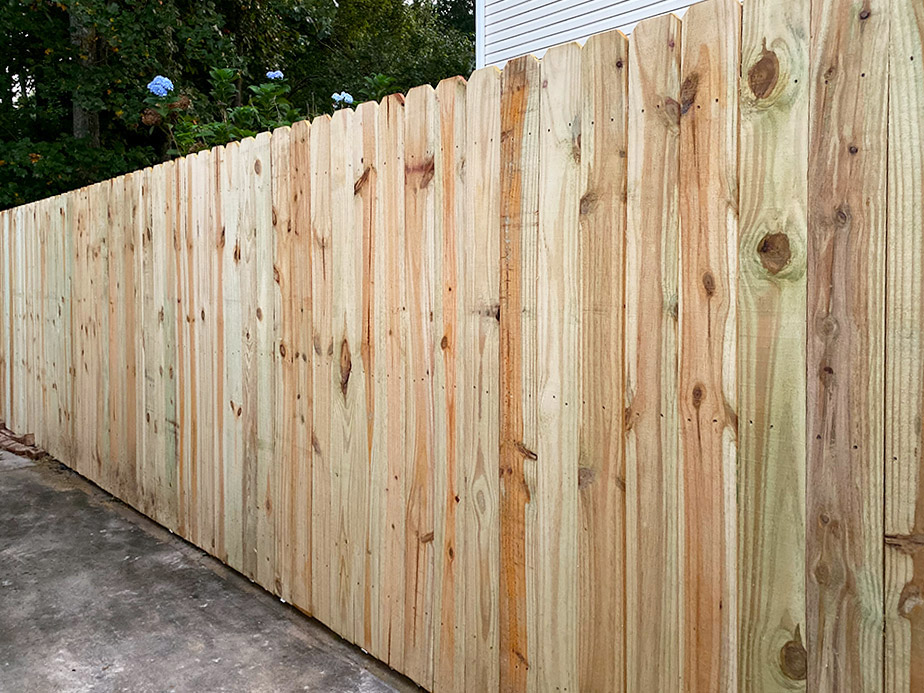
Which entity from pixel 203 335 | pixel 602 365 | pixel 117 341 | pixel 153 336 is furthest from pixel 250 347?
pixel 602 365

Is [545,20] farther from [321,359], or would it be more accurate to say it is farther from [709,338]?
[709,338]

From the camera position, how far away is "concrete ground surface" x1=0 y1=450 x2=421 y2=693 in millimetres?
2529

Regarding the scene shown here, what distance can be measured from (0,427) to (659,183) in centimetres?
677

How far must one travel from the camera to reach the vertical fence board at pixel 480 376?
210cm

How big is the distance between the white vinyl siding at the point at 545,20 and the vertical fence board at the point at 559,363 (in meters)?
4.28

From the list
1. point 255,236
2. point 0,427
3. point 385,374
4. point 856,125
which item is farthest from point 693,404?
point 0,427

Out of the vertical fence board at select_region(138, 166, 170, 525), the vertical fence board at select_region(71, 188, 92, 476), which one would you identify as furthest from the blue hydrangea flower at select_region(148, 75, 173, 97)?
the vertical fence board at select_region(138, 166, 170, 525)

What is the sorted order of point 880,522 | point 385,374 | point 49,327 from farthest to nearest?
1. point 49,327
2. point 385,374
3. point 880,522

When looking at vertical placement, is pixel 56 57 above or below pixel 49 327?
above

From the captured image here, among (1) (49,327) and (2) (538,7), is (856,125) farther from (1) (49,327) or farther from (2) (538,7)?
(2) (538,7)

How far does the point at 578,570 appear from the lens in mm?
1896

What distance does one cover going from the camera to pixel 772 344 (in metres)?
1.50

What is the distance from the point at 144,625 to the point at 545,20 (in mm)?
5723

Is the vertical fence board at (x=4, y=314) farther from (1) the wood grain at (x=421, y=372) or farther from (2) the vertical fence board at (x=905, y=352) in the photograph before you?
(2) the vertical fence board at (x=905, y=352)
